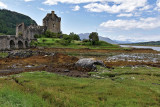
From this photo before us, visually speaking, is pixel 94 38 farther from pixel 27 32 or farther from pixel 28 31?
pixel 27 32

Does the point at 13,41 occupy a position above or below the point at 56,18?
below

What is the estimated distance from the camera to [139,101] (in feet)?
37.8

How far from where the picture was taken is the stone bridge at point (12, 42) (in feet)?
212

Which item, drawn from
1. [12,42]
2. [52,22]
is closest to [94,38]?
[52,22]

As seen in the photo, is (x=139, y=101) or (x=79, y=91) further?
(x=79, y=91)

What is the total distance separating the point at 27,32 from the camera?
104438 mm

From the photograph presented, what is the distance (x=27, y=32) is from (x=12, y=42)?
30274mm

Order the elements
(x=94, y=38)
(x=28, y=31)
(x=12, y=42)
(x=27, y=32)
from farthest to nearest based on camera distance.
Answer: (x=94, y=38) < (x=27, y=32) < (x=28, y=31) < (x=12, y=42)

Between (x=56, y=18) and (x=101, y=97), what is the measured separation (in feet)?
→ 407

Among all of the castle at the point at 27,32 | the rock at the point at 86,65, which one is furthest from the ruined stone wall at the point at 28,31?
the rock at the point at 86,65

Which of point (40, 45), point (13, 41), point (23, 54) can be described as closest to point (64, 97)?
point (23, 54)

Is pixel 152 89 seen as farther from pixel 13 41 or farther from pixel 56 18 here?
pixel 56 18

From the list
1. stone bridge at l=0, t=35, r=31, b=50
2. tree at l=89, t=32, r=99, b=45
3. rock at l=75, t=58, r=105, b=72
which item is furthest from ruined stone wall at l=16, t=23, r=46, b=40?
rock at l=75, t=58, r=105, b=72

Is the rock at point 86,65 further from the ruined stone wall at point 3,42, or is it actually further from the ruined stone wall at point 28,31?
the ruined stone wall at point 28,31
